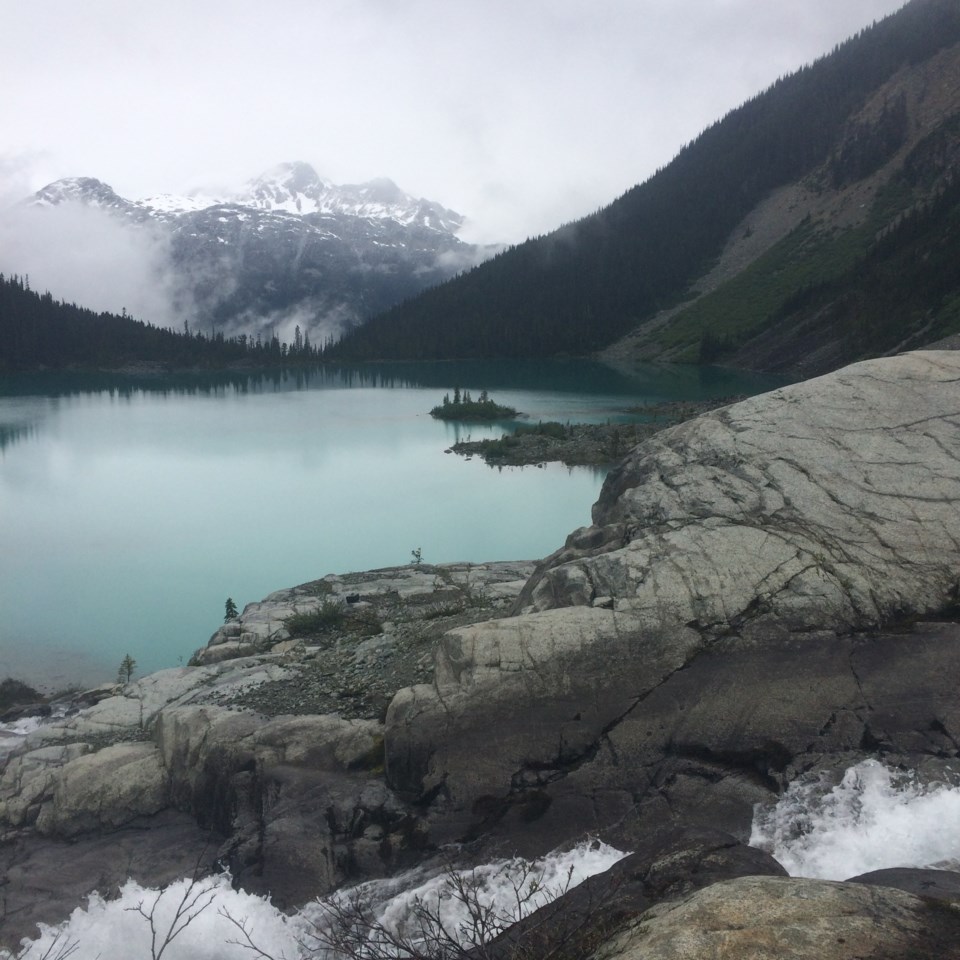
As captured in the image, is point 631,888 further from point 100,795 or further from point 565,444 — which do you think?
point 565,444

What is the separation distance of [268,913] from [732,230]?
545 ft

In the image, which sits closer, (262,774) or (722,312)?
(262,774)

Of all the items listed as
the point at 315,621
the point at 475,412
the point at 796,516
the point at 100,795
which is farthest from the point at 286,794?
the point at 475,412

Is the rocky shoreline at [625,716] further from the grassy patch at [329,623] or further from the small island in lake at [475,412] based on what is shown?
the small island in lake at [475,412]

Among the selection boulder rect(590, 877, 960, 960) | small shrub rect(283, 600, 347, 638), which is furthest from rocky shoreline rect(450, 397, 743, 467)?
boulder rect(590, 877, 960, 960)

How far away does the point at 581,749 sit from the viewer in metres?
8.22

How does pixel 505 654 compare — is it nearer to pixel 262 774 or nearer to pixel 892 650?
pixel 262 774

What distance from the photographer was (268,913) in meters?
7.49

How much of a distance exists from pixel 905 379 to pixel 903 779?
648 centimetres

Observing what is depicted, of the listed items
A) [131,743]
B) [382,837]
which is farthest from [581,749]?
[131,743]

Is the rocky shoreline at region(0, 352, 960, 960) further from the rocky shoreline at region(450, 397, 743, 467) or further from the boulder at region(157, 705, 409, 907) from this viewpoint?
the rocky shoreline at region(450, 397, 743, 467)

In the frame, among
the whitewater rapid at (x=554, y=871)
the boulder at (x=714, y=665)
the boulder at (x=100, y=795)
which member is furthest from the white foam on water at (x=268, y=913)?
the boulder at (x=100, y=795)

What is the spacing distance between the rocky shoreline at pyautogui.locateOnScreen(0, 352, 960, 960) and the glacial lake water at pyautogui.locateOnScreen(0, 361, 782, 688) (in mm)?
7606

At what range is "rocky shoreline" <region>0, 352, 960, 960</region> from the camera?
25.7 feet
